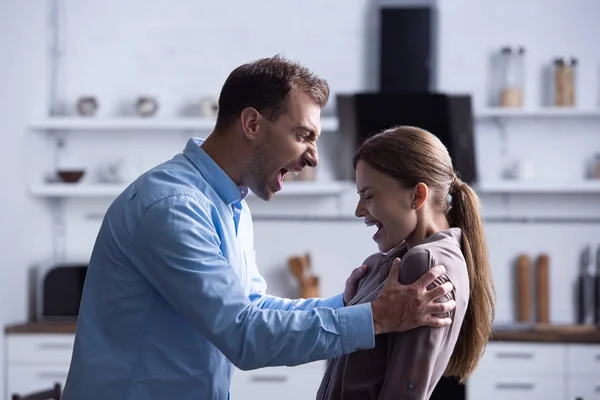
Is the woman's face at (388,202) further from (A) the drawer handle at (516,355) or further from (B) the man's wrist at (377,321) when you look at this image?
(A) the drawer handle at (516,355)

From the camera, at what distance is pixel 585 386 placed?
434cm

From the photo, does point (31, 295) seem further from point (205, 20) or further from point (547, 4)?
point (547, 4)

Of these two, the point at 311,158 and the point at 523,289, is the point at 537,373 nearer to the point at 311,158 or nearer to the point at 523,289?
the point at 523,289

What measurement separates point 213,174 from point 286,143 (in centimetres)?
18

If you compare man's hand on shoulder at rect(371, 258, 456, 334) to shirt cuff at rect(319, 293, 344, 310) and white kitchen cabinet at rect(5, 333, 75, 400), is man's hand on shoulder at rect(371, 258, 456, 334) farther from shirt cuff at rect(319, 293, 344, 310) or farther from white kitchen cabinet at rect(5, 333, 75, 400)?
white kitchen cabinet at rect(5, 333, 75, 400)

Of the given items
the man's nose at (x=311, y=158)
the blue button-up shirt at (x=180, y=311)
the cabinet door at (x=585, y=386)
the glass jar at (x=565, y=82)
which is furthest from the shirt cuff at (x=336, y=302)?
the glass jar at (x=565, y=82)

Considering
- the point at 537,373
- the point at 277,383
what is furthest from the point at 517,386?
the point at 277,383

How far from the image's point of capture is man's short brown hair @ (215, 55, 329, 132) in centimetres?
204

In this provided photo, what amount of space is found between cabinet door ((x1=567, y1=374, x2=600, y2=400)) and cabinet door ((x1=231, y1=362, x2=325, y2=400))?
3.93 ft

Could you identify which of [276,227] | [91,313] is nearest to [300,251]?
[276,227]

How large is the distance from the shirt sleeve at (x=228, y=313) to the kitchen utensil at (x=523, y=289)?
10.5 feet

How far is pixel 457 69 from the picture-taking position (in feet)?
16.3

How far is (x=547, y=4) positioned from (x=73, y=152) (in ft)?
9.10

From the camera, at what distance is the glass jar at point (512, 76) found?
15.8ft
